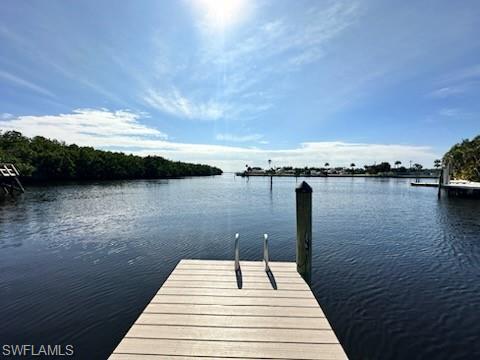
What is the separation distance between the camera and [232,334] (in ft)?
11.5

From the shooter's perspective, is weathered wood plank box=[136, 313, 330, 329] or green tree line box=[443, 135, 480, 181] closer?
weathered wood plank box=[136, 313, 330, 329]

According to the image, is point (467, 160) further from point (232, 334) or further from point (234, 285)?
point (232, 334)

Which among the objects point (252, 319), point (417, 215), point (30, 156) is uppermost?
point (30, 156)

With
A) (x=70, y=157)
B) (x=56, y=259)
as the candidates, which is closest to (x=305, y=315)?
(x=56, y=259)

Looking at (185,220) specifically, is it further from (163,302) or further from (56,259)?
(163,302)

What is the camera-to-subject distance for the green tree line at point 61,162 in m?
53.6

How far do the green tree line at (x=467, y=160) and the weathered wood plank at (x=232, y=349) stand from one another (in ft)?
208

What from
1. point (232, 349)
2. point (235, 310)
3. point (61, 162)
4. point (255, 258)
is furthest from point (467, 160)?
point (61, 162)

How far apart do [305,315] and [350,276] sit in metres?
5.10

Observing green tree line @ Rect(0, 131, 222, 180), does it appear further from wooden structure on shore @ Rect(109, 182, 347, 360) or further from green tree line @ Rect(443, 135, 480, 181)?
green tree line @ Rect(443, 135, 480, 181)

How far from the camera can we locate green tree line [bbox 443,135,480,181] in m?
50.0

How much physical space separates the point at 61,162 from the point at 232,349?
72667 millimetres

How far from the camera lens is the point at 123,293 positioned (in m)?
7.12

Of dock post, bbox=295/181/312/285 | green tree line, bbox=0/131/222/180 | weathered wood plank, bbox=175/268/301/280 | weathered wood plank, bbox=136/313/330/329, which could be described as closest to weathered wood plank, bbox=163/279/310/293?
weathered wood plank, bbox=175/268/301/280
